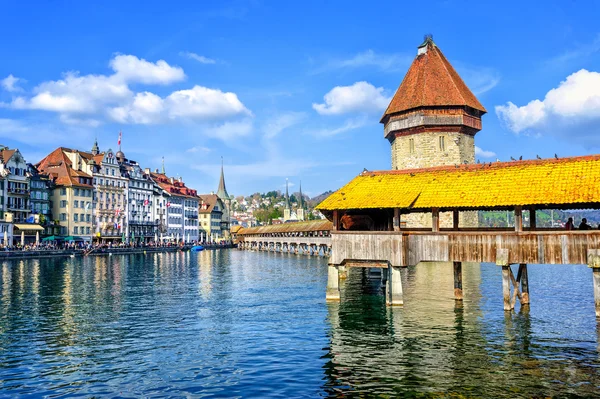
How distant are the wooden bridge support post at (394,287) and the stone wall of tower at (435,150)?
41.2 metres

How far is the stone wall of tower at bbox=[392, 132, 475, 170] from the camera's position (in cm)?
6812

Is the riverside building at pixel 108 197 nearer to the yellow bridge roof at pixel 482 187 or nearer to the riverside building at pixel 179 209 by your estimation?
the riverside building at pixel 179 209

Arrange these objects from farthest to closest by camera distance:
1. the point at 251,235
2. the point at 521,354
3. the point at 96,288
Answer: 1. the point at 251,235
2. the point at 96,288
3. the point at 521,354

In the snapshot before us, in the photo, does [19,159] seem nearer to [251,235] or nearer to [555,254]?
[251,235]

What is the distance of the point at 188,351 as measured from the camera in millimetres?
20344

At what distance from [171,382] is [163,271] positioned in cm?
4341

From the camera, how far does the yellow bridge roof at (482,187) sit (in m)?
23.1

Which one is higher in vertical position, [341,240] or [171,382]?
[341,240]

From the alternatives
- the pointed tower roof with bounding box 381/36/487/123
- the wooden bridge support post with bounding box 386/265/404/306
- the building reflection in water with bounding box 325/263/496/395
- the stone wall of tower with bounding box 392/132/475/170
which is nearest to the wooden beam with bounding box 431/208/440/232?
the wooden bridge support post with bounding box 386/265/404/306

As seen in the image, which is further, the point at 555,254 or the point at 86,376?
the point at 555,254

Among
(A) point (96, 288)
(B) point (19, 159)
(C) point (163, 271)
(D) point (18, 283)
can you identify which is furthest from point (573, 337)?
(B) point (19, 159)

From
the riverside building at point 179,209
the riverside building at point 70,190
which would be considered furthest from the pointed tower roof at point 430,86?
the riverside building at point 179,209

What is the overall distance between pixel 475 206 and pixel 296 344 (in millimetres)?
10056

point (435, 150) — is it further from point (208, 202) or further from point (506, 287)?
point (208, 202)
